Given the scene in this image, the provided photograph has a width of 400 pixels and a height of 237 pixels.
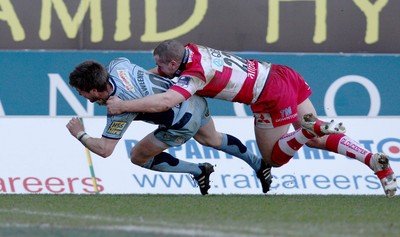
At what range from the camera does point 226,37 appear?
43.5 feet

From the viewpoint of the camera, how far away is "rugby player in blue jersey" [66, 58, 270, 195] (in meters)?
9.20

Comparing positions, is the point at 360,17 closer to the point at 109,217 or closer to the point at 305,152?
the point at 305,152

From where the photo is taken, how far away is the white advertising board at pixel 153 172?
1173 centimetres

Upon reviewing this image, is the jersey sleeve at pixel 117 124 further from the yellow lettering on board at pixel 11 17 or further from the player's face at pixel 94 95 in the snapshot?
the yellow lettering on board at pixel 11 17

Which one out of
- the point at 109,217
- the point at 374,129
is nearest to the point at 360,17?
the point at 374,129

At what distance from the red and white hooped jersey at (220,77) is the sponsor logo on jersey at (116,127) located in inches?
21.0

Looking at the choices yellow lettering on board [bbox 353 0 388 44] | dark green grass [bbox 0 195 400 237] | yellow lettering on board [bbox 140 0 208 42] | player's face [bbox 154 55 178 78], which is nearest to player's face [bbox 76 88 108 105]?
player's face [bbox 154 55 178 78]

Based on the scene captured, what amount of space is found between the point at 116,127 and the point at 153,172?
2437 mm

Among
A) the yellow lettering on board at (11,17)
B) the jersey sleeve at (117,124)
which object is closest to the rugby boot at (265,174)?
the jersey sleeve at (117,124)

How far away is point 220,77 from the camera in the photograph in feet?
30.9

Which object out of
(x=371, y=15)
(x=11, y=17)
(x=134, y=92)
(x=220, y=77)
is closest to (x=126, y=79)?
(x=134, y=92)

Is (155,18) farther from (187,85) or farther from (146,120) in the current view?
(187,85)

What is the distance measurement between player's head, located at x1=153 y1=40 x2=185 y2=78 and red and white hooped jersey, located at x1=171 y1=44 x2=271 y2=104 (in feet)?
0.30

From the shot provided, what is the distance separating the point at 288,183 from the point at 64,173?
229 cm
